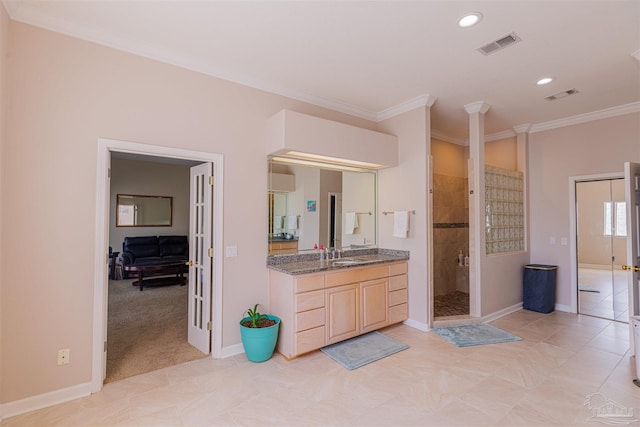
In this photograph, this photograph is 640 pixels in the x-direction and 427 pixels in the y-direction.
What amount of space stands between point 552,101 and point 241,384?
15.9ft

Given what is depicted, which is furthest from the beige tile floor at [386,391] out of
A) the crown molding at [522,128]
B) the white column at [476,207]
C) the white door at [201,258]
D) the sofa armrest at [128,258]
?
the sofa armrest at [128,258]

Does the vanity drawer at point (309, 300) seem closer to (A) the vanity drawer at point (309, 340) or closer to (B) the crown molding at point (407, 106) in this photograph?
(A) the vanity drawer at point (309, 340)

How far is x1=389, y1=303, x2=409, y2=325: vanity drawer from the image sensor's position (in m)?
3.87

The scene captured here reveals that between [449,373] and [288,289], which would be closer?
[449,373]

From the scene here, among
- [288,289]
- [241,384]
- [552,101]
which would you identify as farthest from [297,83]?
[552,101]

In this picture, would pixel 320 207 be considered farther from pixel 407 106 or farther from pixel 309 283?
pixel 407 106

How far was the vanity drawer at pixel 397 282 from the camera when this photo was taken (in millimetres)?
3883

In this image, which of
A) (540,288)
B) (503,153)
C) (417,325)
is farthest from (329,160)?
(540,288)

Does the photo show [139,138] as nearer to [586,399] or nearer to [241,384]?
[241,384]

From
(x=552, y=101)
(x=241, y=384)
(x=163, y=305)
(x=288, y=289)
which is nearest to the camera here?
(x=241, y=384)

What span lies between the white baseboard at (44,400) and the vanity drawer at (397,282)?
3125mm

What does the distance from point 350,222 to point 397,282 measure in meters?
1.02

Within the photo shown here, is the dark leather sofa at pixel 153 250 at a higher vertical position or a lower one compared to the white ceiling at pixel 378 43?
lower

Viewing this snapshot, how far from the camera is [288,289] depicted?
3119 millimetres
